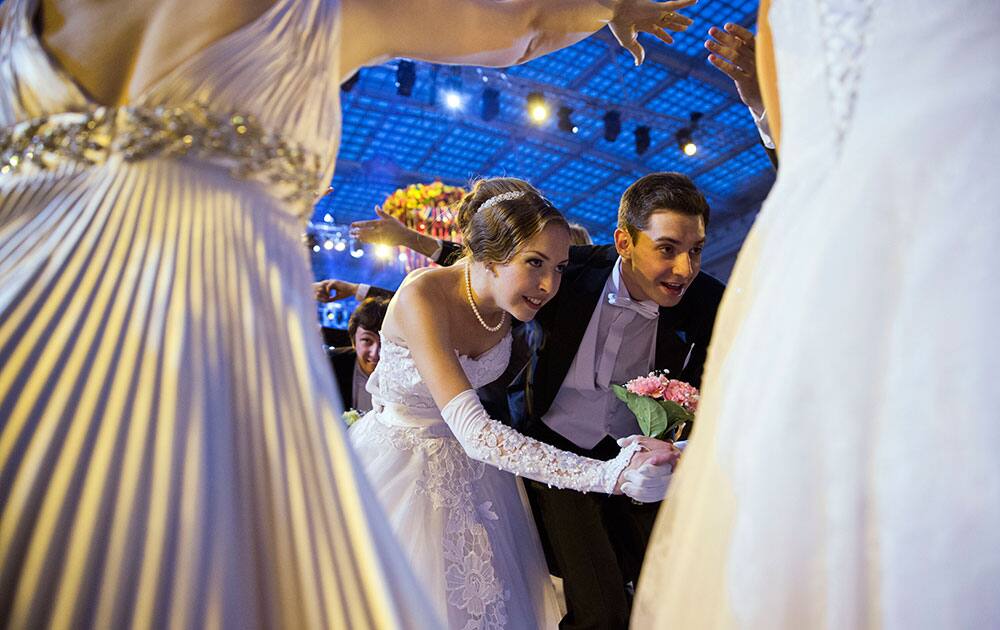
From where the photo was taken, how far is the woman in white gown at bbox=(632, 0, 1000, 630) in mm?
680

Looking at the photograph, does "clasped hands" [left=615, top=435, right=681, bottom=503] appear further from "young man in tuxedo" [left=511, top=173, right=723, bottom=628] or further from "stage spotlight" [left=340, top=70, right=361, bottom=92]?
"stage spotlight" [left=340, top=70, right=361, bottom=92]

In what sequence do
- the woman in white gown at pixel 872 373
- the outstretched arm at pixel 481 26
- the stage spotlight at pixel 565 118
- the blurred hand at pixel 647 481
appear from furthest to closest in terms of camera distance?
1. the stage spotlight at pixel 565 118
2. the blurred hand at pixel 647 481
3. the outstretched arm at pixel 481 26
4. the woman in white gown at pixel 872 373

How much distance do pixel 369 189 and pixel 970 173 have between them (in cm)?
1518

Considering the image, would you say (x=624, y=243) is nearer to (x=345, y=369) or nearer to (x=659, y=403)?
(x=659, y=403)

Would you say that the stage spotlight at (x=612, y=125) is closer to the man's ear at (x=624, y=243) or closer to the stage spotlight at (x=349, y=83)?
the man's ear at (x=624, y=243)

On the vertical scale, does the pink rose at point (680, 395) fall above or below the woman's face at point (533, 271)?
below

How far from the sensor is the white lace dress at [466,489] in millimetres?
1970

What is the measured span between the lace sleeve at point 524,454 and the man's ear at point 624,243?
3.28 feet

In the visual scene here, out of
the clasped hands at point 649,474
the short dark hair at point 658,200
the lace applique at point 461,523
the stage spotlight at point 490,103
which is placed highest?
the stage spotlight at point 490,103

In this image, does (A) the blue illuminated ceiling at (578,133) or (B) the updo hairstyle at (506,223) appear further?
(A) the blue illuminated ceiling at (578,133)

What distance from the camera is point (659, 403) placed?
2.17m

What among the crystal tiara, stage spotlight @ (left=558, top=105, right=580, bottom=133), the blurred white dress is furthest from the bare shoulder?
stage spotlight @ (left=558, top=105, right=580, bottom=133)

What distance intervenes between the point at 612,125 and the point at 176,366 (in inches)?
444

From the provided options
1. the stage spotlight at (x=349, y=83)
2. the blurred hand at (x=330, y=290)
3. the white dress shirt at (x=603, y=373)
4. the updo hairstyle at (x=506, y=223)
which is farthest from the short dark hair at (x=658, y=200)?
the blurred hand at (x=330, y=290)
